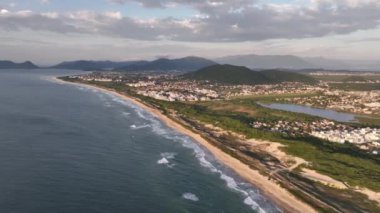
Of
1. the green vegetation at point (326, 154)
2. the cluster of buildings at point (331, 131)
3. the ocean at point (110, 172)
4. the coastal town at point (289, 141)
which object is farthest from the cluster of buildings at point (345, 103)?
the ocean at point (110, 172)

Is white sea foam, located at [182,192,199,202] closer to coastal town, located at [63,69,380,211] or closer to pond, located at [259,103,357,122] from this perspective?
coastal town, located at [63,69,380,211]

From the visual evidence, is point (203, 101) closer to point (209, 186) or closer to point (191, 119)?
point (191, 119)

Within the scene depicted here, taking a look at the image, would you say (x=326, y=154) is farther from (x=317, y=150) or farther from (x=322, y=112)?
(x=322, y=112)

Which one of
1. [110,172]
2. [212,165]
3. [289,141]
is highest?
[110,172]

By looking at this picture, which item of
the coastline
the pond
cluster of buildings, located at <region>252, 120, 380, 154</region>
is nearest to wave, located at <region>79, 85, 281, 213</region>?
the coastline

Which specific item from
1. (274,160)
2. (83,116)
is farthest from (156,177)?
(83,116)

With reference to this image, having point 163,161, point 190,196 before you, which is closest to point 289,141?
point 163,161

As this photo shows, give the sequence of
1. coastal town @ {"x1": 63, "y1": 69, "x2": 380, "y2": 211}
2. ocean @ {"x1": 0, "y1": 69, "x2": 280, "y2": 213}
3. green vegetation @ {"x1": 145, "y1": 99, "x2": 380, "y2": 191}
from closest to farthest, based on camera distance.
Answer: ocean @ {"x1": 0, "y1": 69, "x2": 280, "y2": 213}
green vegetation @ {"x1": 145, "y1": 99, "x2": 380, "y2": 191}
coastal town @ {"x1": 63, "y1": 69, "x2": 380, "y2": 211}

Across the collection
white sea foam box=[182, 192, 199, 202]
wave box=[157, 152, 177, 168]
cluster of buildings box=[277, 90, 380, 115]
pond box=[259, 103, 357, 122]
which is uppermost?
wave box=[157, 152, 177, 168]
